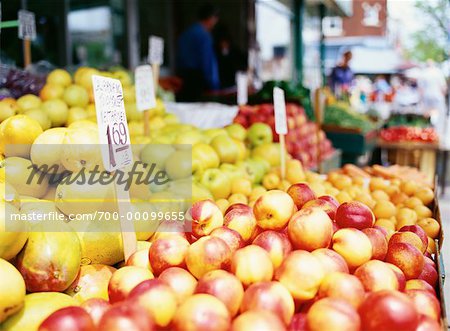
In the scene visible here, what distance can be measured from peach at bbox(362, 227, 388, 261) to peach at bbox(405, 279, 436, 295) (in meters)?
0.12

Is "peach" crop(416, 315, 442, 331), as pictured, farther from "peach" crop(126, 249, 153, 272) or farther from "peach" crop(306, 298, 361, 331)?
"peach" crop(126, 249, 153, 272)

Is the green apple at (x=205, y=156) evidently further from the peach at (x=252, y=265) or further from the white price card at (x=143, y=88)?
the peach at (x=252, y=265)

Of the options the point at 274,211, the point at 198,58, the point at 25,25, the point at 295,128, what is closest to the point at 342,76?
the point at 198,58

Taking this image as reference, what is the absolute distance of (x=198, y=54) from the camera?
21.7 feet

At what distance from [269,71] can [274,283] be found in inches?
447

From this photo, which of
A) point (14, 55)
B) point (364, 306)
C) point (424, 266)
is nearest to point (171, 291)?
point (364, 306)

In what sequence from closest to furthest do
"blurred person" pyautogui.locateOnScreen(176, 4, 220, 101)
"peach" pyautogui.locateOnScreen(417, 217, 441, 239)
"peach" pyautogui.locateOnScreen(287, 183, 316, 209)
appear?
"peach" pyautogui.locateOnScreen(287, 183, 316, 209) < "peach" pyautogui.locateOnScreen(417, 217, 441, 239) < "blurred person" pyautogui.locateOnScreen(176, 4, 220, 101)

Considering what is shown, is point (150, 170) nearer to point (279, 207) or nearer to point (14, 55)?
point (279, 207)

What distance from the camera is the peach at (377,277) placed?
4.51 feet

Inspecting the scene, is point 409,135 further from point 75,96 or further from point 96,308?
point 96,308

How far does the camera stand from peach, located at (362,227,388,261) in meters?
1.58

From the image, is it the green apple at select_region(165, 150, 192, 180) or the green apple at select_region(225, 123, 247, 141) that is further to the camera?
the green apple at select_region(225, 123, 247, 141)

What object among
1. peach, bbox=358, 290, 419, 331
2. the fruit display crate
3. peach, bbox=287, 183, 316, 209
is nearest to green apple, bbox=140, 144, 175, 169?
peach, bbox=287, 183, 316, 209

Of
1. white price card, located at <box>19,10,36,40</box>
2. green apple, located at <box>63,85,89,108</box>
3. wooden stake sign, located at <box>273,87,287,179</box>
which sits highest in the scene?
white price card, located at <box>19,10,36,40</box>
